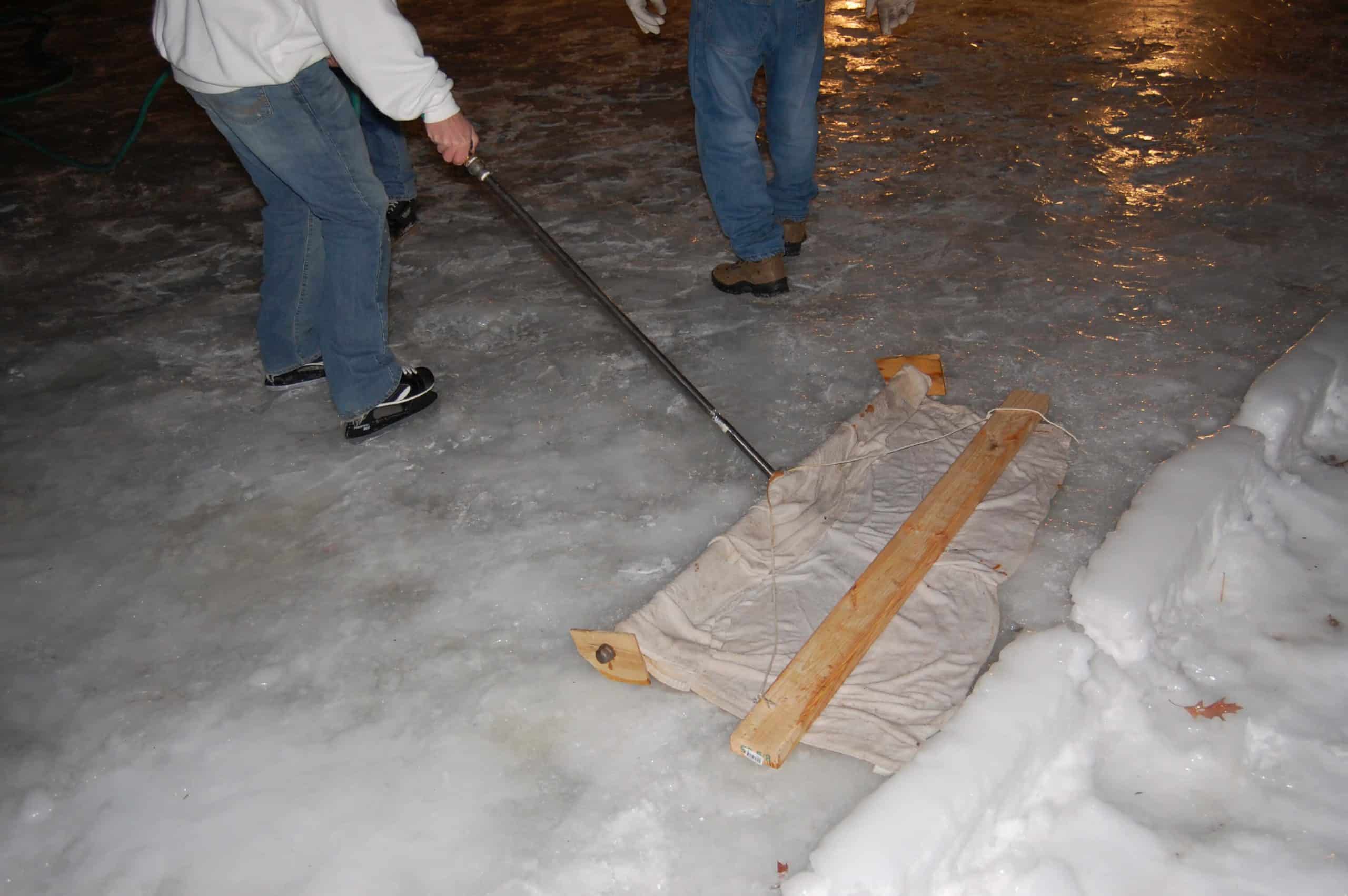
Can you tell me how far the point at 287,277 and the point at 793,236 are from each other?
162cm

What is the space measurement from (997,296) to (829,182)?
1.06m

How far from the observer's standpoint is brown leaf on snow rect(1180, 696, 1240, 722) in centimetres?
165

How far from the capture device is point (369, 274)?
2.46 m

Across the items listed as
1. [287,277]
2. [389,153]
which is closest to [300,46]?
[287,277]

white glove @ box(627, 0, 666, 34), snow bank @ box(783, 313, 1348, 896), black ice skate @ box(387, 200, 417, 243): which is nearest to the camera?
snow bank @ box(783, 313, 1348, 896)

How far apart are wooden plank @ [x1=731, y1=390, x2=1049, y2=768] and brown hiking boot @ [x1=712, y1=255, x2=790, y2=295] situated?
93 cm

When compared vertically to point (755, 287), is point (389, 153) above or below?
above

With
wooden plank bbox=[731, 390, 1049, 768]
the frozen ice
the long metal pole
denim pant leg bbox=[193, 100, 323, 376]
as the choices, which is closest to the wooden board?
the frozen ice

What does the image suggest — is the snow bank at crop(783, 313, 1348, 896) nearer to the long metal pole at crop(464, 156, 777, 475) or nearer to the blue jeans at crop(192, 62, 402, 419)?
the long metal pole at crop(464, 156, 777, 475)

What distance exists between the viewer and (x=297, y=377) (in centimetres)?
279

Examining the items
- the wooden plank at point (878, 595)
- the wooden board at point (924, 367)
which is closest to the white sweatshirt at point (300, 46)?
the wooden board at point (924, 367)

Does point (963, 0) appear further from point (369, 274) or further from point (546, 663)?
point (546, 663)

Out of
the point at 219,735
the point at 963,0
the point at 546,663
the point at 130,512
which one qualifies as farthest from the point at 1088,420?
the point at 963,0

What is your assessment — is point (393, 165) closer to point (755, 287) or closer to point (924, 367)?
point (755, 287)
